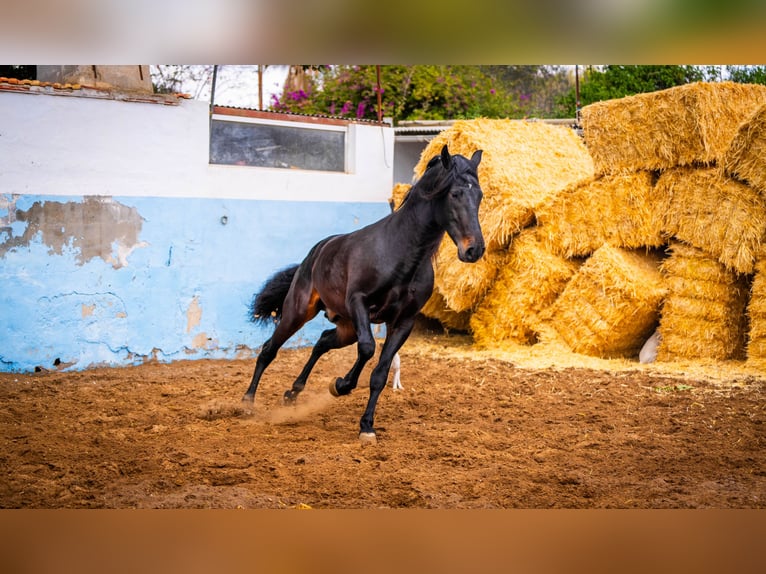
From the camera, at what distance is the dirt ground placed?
398cm

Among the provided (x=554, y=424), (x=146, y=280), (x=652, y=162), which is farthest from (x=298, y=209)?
(x=554, y=424)

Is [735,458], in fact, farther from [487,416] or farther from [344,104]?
[344,104]

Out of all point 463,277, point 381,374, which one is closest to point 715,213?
point 463,277

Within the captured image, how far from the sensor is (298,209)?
354 inches

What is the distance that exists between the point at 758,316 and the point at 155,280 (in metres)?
5.89

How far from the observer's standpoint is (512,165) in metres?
8.67

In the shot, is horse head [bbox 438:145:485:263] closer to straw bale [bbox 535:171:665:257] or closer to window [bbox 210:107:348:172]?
straw bale [bbox 535:171:665:257]

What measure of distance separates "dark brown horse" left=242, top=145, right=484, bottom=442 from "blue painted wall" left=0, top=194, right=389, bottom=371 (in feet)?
9.05

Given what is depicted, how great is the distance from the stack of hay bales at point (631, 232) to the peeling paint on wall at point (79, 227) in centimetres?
321

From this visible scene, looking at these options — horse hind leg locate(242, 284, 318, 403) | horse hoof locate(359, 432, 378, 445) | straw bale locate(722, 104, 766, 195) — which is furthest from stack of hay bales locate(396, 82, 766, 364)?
horse hoof locate(359, 432, 378, 445)

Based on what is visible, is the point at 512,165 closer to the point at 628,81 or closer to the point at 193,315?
the point at 193,315
